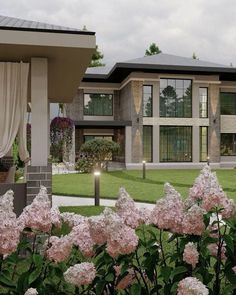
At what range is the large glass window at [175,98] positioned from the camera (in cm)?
3269

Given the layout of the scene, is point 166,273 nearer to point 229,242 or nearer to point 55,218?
point 229,242

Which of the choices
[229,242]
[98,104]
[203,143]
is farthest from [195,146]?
[229,242]

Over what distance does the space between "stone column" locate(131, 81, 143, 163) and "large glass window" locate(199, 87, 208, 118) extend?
4.90m

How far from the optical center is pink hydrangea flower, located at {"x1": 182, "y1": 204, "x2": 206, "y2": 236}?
3.13 meters

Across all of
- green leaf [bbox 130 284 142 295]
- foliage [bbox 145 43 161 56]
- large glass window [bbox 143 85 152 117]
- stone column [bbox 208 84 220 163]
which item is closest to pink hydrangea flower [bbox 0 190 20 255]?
green leaf [bbox 130 284 142 295]

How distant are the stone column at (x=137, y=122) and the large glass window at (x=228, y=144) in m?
7.34

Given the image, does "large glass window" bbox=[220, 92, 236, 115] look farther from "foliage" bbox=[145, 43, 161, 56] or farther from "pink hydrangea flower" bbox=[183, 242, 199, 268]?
"pink hydrangea flower" bbox=[183, 242, 199, 268]

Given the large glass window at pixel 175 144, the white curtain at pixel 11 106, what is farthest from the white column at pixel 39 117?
the large glass window at pixel 175 144

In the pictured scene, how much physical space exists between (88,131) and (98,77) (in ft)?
14.9

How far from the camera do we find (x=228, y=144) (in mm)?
35156

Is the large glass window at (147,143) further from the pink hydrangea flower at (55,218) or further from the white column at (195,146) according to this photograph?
the pink hydrangea flower at (55,218)

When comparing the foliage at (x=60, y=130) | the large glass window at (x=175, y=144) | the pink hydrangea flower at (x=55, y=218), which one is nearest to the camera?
the pink hydrangea flower at (x=55, y=218)

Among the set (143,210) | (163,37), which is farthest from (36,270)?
(163,37)

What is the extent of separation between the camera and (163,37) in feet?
297
